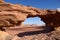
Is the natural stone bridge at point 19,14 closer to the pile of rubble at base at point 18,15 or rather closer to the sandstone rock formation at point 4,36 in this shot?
the pile of rubble at base at point 18,15

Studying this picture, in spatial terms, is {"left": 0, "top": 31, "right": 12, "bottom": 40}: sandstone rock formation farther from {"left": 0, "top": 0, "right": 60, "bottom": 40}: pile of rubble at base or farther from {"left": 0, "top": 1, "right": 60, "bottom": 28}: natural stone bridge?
{"left": 0, "top": 1, "right": 60, "bottom": 28}: natural stone bridge

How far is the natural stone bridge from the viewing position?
70.6ft

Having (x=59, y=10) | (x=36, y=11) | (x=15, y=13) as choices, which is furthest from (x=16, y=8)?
(x=59, y=10)

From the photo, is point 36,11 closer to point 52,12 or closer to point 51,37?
point 52,12

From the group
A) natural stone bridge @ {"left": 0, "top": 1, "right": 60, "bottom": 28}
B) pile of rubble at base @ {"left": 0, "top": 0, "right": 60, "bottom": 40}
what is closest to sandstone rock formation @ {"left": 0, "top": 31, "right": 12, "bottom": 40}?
pile of rubble at base @ {"left": 0, "top": 0, "right": 60, "bottom": 40}

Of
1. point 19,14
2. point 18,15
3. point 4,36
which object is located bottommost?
point 4,36

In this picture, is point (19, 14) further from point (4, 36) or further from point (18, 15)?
point (4, 36)

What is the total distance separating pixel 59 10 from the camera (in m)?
21.5

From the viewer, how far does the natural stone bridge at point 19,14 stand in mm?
21516

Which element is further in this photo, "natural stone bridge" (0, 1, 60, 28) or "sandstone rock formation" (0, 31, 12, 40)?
"natural stone bridge" (0, 1, 60, 28)

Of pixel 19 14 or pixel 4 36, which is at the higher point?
pixel 19 14

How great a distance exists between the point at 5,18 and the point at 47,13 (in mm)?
5077

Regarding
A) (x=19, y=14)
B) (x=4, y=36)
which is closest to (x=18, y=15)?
(x=19, y=14)

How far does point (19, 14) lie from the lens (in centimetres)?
2202
